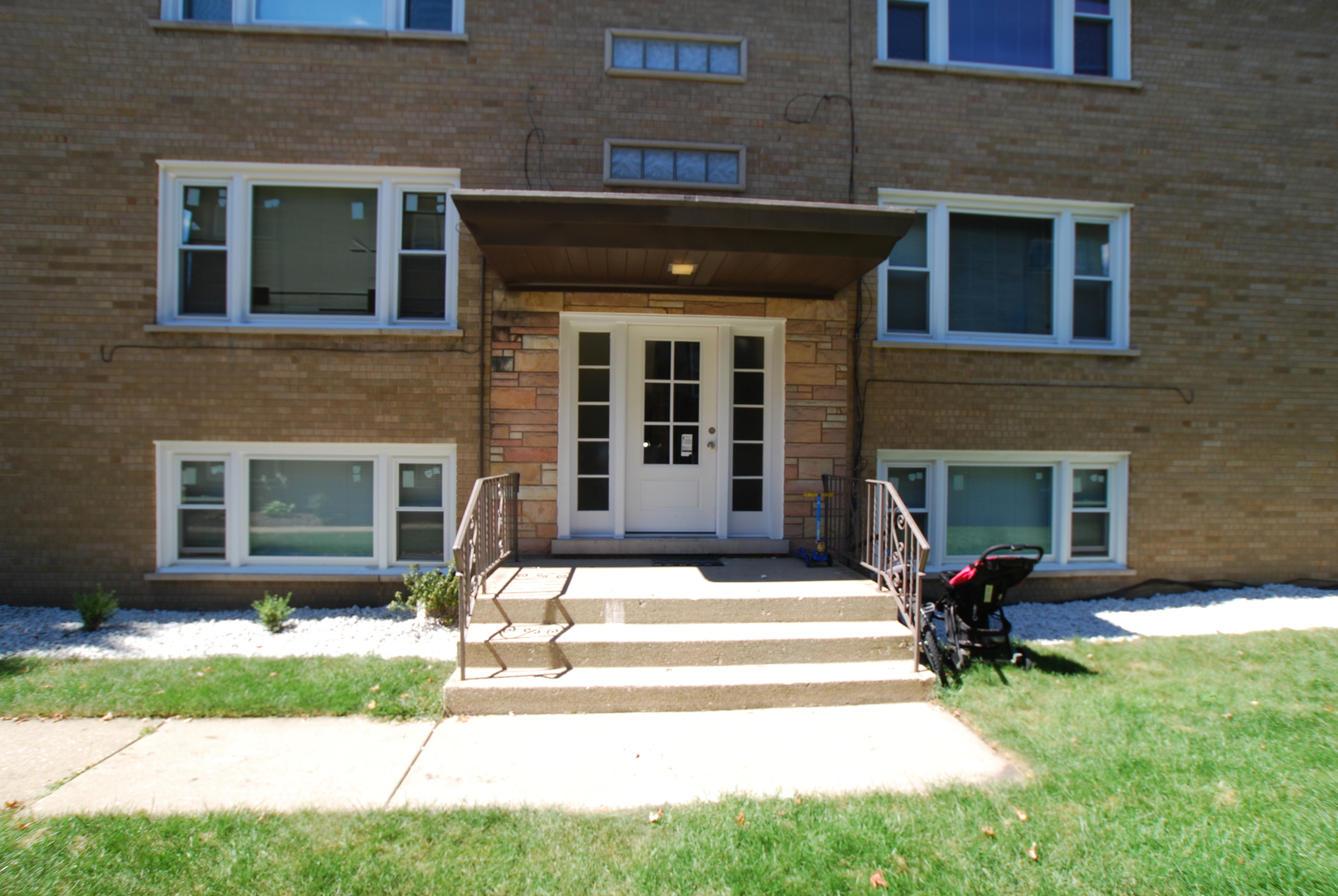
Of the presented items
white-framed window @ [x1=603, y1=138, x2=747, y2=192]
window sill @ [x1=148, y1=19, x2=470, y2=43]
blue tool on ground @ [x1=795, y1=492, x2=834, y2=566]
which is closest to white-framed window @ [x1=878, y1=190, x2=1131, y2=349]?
white-framed window @ [x1=603, y1=138, x2=747, y2=192]

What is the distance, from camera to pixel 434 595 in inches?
234

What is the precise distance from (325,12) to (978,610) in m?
7.77

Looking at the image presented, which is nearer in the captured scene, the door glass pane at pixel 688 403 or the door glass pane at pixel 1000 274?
the door glass pane at pixel 688 403

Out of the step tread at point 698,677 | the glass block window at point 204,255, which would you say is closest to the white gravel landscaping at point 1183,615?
the step tread at point 698,677

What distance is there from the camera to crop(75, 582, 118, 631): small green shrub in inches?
226

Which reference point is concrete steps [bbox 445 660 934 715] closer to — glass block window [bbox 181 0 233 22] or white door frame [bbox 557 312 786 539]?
white door frame [bbox 557 312 786 539]

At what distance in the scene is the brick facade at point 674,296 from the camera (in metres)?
6.33

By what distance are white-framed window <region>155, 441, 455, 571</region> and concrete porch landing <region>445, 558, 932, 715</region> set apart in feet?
4.97

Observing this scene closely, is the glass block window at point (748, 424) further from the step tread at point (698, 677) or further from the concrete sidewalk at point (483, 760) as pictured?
the concrete sidewalk at point (483, 760)

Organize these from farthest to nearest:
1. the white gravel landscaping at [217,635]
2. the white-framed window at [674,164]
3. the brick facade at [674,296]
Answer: the white-framed window at [674,164] < the brick facade at [674,296] < the white gravel landscaping at [217,635]

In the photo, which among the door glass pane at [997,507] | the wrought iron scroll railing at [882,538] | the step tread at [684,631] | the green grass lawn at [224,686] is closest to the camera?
the green grass lawn at [224,686]

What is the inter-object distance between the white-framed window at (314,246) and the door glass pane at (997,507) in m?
5.32

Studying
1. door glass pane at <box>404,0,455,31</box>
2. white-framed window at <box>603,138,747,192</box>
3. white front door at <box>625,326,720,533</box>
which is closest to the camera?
white-framed window at <box>603,138,747,192</box>

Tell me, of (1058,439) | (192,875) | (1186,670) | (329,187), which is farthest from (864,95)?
(192,875)
